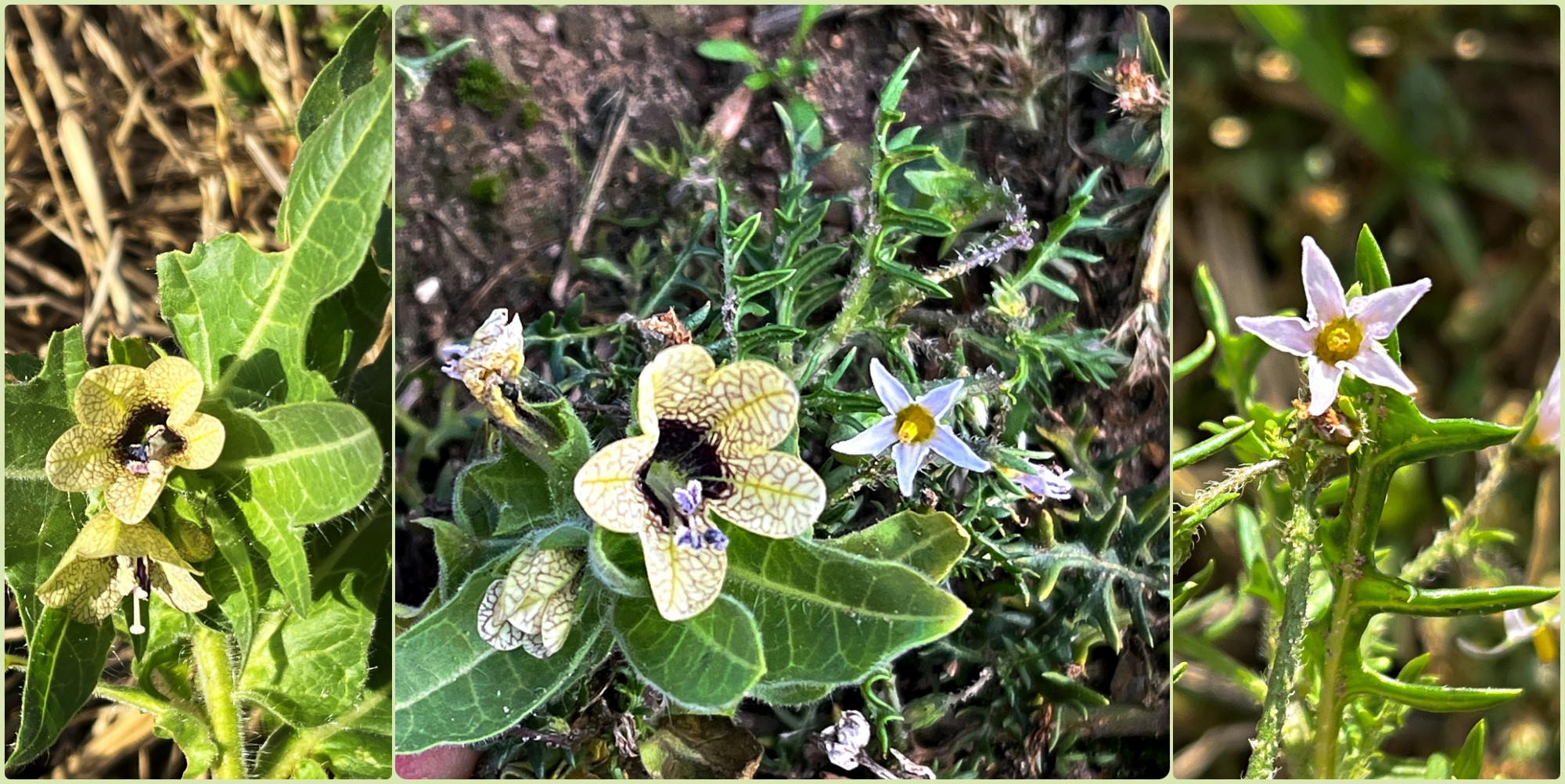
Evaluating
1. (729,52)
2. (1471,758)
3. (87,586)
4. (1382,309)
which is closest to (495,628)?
(87,586)

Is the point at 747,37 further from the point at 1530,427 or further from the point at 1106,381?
the point at 1530,427

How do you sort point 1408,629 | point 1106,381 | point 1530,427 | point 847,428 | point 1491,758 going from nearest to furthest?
point 847,428
point 1106,381
point 1530,427
point 1491,758
point 1408,629

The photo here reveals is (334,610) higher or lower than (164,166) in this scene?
lower

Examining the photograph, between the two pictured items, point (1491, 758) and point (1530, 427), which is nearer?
point (1530, 427)

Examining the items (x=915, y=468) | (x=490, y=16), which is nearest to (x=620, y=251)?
(x=490, y=16)

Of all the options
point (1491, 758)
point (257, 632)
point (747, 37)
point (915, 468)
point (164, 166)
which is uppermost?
point (747, 37)

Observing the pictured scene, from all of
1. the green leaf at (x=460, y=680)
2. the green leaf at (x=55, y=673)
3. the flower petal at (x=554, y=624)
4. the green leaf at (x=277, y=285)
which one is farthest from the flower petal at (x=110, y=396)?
the flower petal at (x=554, y=624)

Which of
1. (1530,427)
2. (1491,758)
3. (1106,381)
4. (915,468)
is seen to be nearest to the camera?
(915,468)
